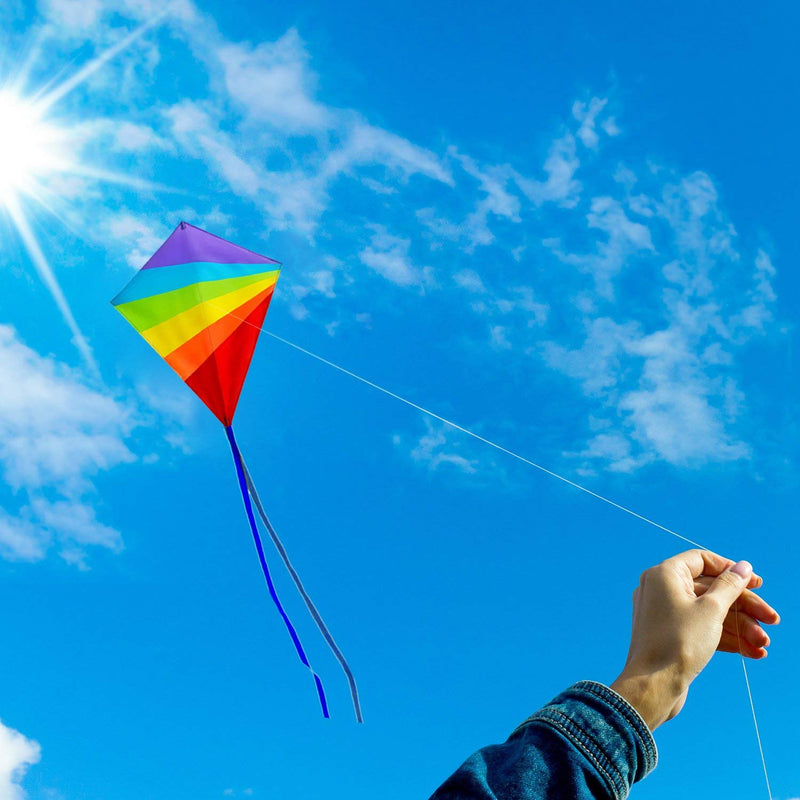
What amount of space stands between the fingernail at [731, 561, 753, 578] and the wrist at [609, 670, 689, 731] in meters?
0.46

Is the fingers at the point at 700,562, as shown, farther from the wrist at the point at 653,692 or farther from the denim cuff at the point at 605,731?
the denim cuff at the point at 605,731

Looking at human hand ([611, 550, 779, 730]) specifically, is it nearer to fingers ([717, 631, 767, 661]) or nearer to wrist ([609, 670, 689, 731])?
wrist ([609, 670, 689, 731])

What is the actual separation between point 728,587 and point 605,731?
68 cm

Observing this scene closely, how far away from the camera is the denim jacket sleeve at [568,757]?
105cm

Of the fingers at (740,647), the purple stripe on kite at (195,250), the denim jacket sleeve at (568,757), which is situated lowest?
the denim jacket sleeve at (568,757)

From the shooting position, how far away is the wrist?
4.28ft

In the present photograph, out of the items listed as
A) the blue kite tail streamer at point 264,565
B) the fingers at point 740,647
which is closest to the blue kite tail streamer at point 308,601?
the blue kite tail streamer at point 264,565

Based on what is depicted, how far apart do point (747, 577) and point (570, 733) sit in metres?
0.87

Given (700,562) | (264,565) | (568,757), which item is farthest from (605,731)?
(264,565)

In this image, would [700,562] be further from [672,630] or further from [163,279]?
[163,279]

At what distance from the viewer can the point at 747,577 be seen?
5.62ft

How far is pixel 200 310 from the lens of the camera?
Result: 5680mm

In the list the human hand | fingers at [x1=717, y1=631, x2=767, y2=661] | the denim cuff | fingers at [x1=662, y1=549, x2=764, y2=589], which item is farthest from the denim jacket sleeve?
fingers at [x1=717, y1=631, x2=767, y2=661]

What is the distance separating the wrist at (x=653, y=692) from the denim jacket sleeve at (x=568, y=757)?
0.32 ft
